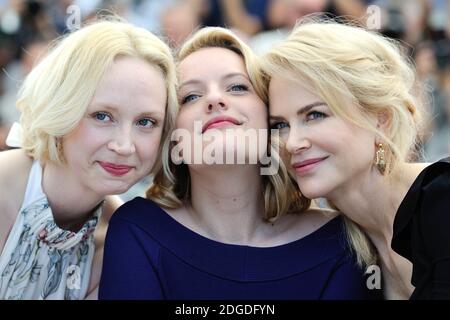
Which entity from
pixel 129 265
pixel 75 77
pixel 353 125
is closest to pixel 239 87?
pixel 353 125

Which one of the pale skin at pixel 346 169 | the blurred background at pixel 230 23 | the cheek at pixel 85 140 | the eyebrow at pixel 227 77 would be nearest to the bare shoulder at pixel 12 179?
the cheek at pixel 85 140

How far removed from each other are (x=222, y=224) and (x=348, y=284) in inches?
16.3

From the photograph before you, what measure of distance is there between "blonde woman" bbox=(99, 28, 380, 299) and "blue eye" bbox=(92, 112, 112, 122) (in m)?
0.22

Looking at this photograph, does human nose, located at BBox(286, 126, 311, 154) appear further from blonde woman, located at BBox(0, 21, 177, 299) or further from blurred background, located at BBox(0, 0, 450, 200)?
blurred background, located at BBox(0, 0, 450, 200)

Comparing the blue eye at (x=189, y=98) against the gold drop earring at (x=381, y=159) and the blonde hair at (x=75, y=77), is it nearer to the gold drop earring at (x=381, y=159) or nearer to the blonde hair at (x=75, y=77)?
the blonde hair at (x=75, y=77)

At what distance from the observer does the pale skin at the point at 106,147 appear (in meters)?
1.82

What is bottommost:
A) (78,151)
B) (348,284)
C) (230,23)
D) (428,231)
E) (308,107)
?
(348,284)

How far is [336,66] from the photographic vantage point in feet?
5.94

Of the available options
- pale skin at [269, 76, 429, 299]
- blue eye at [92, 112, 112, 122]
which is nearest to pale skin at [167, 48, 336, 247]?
pale skin at [269, 76, 429, 299]

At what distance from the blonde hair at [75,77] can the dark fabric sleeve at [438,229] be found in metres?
0.78

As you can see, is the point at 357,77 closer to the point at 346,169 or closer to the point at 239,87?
the point at 346,169

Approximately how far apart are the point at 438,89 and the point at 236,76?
6.93ft

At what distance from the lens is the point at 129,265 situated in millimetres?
1835

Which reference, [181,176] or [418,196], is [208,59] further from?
[418,196]
